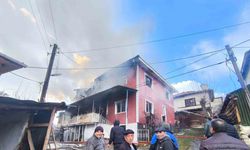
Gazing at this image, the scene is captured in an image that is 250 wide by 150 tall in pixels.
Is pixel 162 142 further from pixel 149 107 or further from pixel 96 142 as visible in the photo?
pixel 149 107

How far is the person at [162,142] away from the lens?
3181 millimetres

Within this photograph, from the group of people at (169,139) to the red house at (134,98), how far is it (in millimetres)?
10287

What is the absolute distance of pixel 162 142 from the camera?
327 cm

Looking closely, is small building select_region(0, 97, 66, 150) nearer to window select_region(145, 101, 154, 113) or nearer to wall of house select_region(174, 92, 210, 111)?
window select_region(145, 101, 154, 113)

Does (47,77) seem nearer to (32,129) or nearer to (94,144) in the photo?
(32,129)

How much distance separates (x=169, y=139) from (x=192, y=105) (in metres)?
27.6

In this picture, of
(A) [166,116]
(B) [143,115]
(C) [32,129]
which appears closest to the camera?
(C) [32,129]

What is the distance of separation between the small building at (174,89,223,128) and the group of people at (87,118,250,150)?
2278 centimetres

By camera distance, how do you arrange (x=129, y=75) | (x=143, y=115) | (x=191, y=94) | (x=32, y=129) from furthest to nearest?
(x=191, y=94), (x=129, y=75), (x=143, y=115), (x=32, y=129)

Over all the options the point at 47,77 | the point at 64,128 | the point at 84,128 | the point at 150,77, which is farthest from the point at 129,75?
the point at 64,128

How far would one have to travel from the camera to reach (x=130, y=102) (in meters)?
16.2

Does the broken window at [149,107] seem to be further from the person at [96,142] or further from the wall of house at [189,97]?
the person at [96,142]

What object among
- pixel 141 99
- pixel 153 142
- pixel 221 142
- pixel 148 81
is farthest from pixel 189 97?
pixel 221 142

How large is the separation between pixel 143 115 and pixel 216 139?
13.8m
